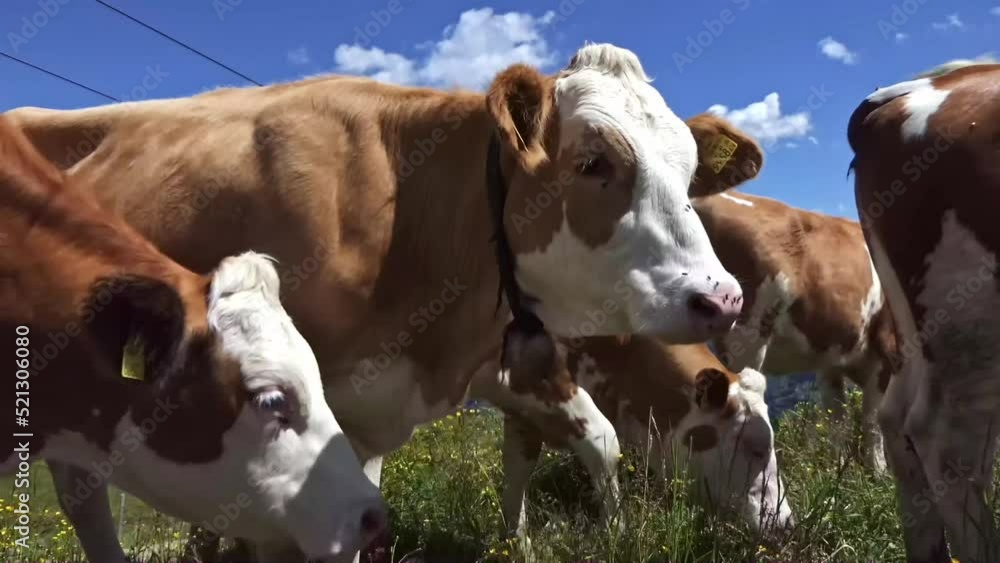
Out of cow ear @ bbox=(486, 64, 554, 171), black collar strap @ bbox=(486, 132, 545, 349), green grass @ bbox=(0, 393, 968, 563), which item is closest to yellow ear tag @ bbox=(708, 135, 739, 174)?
cow ear @ bbox=(486, 64, 554, 171)

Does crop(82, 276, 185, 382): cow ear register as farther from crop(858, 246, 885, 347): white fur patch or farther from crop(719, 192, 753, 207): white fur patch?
crop(858, 246, 885, 347): white fur patch

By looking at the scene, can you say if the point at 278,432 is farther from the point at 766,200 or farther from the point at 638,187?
the point at 766,200

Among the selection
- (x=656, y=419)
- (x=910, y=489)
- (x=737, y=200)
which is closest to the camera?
(x=910, y=489)

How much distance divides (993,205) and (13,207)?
3308 millimetres

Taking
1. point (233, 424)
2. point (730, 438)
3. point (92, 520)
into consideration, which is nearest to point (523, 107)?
point (233, 424)

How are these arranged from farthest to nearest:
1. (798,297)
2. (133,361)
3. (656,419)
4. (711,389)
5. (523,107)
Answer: (798,297) → (656,419) → (711,389) → (523,107) → (133,361)

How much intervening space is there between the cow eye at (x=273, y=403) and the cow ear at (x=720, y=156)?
6.46 ft

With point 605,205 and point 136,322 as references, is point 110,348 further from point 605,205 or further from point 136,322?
point 605,205

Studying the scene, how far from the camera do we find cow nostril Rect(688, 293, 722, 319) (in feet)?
8.64

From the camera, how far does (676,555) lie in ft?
11.8

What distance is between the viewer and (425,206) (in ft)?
10.8

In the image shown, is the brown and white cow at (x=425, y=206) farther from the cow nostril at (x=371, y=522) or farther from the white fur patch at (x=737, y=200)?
the white fur patch at (x=737, y=200)

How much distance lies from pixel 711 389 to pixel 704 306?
255 centimetres

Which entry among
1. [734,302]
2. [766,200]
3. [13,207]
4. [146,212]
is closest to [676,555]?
[734,302]
